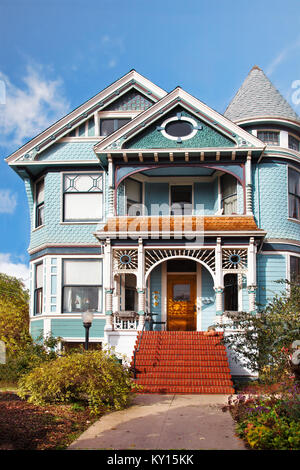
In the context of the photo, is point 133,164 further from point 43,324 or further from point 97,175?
point 43,324

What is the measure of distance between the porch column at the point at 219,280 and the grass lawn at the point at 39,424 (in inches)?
260

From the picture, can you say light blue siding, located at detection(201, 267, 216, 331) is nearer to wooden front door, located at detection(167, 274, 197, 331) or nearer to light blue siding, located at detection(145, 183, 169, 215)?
wooden front door, located at detection(167, 274, 197, 331)

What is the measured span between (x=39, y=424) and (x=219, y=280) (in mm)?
8541

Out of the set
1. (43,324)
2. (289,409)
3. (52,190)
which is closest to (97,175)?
(52,190)

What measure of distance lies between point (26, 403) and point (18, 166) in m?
10.8

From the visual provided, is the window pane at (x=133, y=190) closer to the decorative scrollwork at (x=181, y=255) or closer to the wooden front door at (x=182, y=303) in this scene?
the decorative scrollwork at (x=181, y=255)

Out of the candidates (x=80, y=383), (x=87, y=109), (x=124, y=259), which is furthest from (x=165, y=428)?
(x=87, y=109)

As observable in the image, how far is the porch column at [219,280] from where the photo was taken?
16000 millimetres

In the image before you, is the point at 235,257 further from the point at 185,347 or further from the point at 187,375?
the point at 187,375

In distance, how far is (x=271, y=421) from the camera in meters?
7.91

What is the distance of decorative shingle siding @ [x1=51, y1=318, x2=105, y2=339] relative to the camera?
18234mm

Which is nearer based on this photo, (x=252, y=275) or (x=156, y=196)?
(x=252, y=275)

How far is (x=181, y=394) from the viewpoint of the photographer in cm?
1275

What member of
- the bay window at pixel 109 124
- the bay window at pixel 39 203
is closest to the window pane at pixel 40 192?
the bay window at pixel 39 203
